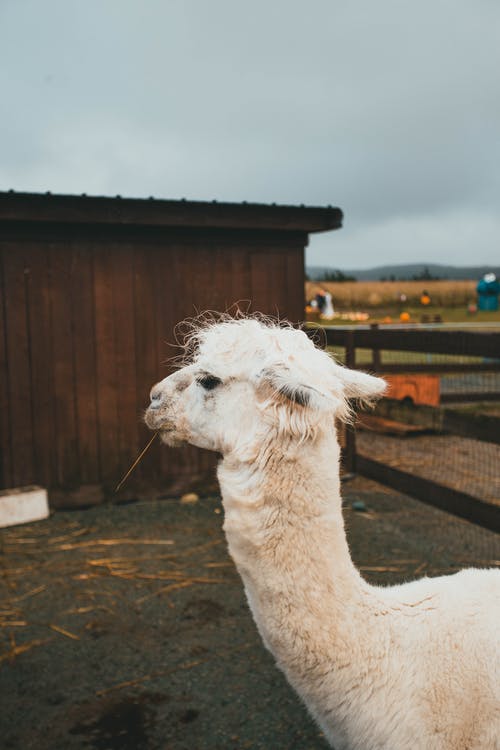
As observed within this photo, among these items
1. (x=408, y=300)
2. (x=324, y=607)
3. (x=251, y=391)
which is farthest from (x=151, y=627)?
(x=408, y=300)

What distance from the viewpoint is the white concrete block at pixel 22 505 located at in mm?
6117

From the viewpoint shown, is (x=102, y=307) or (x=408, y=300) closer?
(x=102, y=307)

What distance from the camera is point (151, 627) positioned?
403cm

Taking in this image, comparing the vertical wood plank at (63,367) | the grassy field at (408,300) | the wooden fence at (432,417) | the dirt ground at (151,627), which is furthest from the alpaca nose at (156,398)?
the grassy field at (408,300)

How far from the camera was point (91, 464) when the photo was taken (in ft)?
22.2

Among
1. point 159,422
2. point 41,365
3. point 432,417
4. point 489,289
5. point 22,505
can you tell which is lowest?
point 22,505

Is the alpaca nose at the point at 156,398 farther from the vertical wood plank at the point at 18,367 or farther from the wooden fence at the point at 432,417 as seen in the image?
the vertical wood plank at the point at 18,367

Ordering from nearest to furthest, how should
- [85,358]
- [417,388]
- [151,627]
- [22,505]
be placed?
1. [151,627]
2. [22,505]
3. [85,358]
4. [417,388]

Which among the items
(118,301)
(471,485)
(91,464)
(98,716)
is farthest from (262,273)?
(98,716)

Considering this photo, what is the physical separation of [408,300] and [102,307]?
86.9 ft

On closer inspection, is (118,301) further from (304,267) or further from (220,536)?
(220,536)

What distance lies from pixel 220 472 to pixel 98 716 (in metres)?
1.97

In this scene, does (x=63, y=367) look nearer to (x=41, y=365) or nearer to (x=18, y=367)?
(x=41, y=365)

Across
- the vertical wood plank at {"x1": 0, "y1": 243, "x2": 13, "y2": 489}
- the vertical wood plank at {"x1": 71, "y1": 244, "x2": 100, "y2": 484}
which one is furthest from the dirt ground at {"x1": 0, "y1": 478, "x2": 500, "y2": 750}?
the vertical wood plank at {"x1": 0, "y1": 243, "x2": 13, "y2": 489}
